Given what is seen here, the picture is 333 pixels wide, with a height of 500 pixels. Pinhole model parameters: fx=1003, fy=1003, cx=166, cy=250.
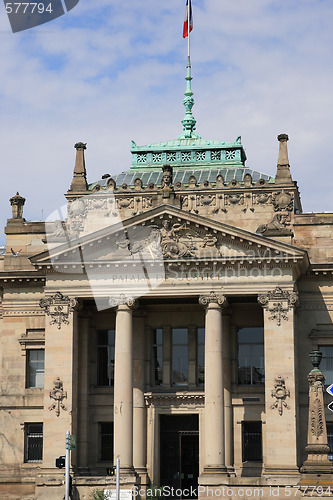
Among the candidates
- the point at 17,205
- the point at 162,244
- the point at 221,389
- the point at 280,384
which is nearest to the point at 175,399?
the point at 221,389

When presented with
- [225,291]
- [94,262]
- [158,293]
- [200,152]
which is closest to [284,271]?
[225,291]

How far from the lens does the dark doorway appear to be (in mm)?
55906

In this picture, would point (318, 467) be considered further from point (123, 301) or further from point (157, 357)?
point (157, 357)

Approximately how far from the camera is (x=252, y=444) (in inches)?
2179

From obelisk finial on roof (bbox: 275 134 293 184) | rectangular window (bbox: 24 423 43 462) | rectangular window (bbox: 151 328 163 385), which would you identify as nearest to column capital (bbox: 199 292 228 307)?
rectangular window (bbox: 151 328 163 385)

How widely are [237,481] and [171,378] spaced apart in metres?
8.09

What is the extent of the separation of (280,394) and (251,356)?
5500 mm

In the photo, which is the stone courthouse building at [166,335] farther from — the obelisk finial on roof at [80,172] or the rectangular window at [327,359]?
the obelisk finial on roof at [80,172]

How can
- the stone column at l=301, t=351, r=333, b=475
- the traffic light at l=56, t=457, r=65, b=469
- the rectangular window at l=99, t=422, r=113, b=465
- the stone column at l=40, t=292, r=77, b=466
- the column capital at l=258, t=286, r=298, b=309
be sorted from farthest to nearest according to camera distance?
the rectangular window at l=99, t=422, r=113, b=465 < the column capital at l=258, t=286, r=298, b=309 < the stone column at l=40, t=292, r=77, b=466 < the traffic light at l=56, t=457, r=65, b=469 < the stone column at l=301, t=351, r=333, b=475

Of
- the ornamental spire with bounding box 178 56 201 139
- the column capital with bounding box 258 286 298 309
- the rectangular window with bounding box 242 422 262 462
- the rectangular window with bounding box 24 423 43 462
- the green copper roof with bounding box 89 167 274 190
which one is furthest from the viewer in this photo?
the ornamental spire with bounding box 178 56 201 139

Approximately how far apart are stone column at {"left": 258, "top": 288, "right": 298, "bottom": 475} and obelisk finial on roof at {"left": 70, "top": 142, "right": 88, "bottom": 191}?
15.1m

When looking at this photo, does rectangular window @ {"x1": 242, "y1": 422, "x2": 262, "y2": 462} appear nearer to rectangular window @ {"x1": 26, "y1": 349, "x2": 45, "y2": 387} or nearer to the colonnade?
the colonnade

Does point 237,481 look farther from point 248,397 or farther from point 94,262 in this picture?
point 94,262

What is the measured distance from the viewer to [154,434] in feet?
184
